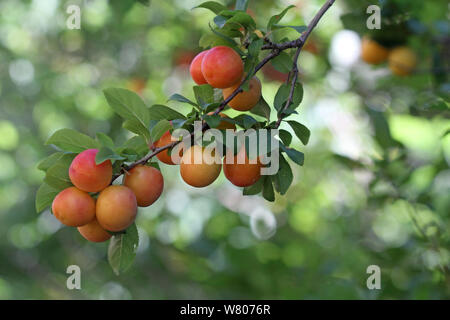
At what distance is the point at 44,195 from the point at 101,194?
129 mm

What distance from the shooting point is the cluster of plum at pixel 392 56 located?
1735 mm

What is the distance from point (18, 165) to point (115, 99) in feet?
7.24

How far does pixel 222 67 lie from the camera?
0.88 metres

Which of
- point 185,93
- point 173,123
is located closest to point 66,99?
point 185,93

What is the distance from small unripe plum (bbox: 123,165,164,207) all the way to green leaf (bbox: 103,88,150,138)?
0.24 feet

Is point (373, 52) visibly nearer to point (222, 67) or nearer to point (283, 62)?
point (283, 62)

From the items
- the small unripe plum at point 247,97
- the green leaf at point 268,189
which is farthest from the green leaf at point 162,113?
the green leaf at point 268,189

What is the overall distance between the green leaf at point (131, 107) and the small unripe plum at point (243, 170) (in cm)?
17

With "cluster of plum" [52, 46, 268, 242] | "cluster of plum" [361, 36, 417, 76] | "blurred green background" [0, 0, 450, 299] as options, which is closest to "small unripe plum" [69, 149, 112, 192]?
"cluster of plum" [52, 46, 268, 242]

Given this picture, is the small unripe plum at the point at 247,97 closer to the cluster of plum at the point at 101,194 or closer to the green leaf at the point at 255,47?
the green leaf at the point at 255,47

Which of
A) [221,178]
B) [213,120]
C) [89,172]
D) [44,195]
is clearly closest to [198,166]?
[213,120]

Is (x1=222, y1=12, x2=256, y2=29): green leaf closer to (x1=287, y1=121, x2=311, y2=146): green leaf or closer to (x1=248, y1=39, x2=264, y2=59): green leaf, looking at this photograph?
(x1=248, y1=39, x2=264, y2=59): green leaf

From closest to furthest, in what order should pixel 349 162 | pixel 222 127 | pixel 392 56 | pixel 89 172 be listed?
pixel 89 172 → pixel 222 127 → pixel 349 162 → pixel 392 56

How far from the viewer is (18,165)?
287 cm
